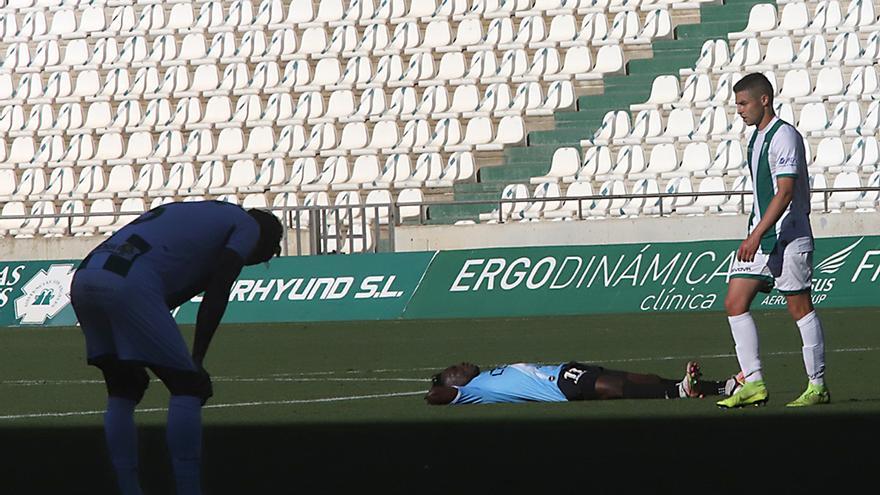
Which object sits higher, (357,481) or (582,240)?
(357,481)

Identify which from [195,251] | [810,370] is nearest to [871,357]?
[810,370]

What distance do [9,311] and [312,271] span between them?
4895 millimetres

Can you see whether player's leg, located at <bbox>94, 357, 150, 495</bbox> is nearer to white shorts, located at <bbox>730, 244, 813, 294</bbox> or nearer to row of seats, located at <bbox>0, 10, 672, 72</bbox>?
white shorts, located at <bbox>730, 244, 813, 294</bbox>

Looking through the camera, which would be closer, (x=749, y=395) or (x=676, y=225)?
(x=749, y=395)

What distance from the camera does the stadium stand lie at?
28266 mm

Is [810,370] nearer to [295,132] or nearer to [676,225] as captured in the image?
[676,225]

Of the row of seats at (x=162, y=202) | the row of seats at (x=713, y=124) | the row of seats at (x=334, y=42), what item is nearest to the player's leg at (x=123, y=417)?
the row of seats at (x=162, y=202)

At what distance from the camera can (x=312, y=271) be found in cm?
2467

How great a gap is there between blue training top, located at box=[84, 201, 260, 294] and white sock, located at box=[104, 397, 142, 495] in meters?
0.55

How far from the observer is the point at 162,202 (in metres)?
31.1

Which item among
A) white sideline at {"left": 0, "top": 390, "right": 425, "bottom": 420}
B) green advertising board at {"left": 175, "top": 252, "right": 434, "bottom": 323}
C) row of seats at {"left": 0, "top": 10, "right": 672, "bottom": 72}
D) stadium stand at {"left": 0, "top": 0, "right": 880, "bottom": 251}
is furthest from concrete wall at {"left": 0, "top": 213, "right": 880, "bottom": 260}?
white sideline at {"left": 0, "top": 390, "right": 425, "bottom": 420}

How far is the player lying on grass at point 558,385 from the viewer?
10.7 m

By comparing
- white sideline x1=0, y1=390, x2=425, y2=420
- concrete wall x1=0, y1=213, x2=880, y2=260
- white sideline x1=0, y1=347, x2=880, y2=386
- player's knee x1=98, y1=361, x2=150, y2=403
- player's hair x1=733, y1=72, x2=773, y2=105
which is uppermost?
player's hair x1=733, y1=72, x2=773, y2=105

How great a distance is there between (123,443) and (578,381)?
15.4ft
